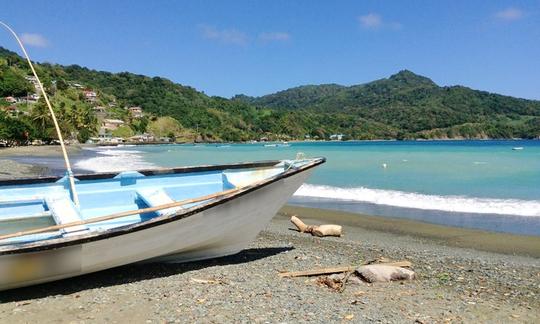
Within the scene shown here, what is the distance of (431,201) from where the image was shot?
54.9ft

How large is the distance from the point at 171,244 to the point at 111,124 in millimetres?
139189

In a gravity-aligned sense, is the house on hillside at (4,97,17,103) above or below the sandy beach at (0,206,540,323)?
above

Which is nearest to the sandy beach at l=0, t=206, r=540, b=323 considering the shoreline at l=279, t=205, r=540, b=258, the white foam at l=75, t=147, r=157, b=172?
the shoreline at l=279, t=205, r=540, b=258

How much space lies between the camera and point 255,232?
7594 millimetres

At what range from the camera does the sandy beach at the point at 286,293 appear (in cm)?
516

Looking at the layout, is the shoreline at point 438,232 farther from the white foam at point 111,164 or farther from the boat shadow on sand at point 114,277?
the white foam at point 111,164

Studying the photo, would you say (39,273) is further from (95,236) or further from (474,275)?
(474,275)

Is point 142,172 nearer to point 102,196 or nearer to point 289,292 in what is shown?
point 102,196

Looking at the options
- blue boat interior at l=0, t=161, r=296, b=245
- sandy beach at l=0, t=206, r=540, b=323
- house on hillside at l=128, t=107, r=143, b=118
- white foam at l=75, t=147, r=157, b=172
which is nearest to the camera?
sandy beach at l=0, t=206, r=540, b=323

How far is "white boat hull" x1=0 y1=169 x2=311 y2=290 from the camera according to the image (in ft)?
18.4

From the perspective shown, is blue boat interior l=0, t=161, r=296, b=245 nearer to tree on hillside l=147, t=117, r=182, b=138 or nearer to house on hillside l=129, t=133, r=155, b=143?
house on hillside l=129, t=133, r=155, b=143

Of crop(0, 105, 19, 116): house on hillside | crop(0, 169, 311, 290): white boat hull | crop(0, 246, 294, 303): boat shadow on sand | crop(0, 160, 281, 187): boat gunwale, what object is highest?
crop(0, 105, 19, 116): house on hillside

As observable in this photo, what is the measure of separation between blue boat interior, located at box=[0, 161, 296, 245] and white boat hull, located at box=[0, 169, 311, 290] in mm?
356

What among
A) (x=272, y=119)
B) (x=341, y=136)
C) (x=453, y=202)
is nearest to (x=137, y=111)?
(x=272, y=119)
